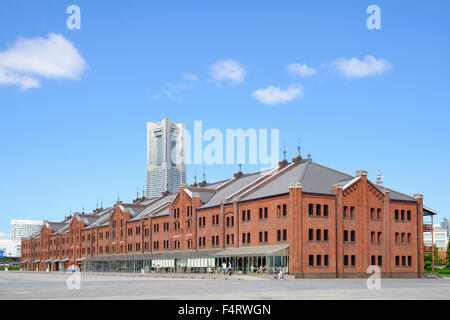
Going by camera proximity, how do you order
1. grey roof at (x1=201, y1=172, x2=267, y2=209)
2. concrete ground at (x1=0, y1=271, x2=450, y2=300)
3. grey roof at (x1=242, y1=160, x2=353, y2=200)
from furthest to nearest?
grey roof at (x1=201, y1=172, x2=267, y2=209) → grey roof at (x1=242, y1=160, x2=353, y2=200) → concrete ground at (x1=0, y1=271, x2=450, y2=300)

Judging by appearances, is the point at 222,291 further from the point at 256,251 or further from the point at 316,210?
the point at 256,251

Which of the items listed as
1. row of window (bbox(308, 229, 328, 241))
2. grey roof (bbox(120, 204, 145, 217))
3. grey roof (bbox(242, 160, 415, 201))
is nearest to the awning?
row of window (bbox(308, 229, 328, 241))

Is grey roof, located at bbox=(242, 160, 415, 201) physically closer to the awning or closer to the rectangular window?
the awning

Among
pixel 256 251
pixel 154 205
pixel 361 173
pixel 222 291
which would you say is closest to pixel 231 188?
pixel 256 251

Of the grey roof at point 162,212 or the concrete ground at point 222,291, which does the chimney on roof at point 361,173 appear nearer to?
the concrete ground at point 222,291

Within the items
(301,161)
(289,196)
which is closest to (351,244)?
(289,196)

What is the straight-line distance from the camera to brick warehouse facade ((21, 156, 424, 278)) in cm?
6178

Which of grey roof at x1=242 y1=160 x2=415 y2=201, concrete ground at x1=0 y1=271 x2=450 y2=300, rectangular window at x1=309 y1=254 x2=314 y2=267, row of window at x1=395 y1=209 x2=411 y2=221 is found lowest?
rectangular window at x1=309 y1=254 x2=314 y2=267

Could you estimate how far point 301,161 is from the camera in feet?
247

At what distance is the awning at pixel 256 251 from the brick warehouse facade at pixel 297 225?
4.0 inches

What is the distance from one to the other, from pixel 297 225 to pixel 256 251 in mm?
6015

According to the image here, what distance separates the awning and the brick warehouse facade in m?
0.10
